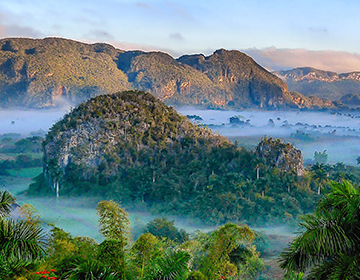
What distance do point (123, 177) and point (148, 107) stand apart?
12404 mm

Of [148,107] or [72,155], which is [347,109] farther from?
[72,155]

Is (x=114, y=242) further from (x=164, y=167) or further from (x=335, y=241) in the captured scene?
(x=164, y=167)

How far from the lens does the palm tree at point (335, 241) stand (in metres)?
5.59

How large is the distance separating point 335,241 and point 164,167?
39.0 metres

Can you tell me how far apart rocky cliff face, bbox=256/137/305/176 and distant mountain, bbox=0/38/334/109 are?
321ft

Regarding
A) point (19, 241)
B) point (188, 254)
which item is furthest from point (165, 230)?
point (19, 241)

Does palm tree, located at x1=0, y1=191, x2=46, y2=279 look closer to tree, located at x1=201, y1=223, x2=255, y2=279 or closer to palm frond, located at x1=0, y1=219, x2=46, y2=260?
palm frond, located at x1=0, y1=219, x2=46, y2=260

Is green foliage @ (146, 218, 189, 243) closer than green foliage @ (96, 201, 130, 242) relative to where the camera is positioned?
No

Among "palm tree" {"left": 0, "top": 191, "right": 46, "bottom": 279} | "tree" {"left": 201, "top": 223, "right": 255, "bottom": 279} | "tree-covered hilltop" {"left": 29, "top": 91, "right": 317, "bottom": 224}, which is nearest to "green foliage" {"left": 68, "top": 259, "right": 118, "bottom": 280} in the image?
"palm tree" {"left": 0, "top": 191, "right": 46, "bottom": 279}

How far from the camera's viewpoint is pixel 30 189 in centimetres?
4669

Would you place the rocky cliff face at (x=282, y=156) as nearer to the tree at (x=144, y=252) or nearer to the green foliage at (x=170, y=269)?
the tree at (x=144, y=252)

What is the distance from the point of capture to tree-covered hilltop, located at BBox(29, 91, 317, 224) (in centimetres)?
3744

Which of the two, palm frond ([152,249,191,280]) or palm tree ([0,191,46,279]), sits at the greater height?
palm tree ([0,191,46,279])

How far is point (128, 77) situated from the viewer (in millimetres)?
162500
